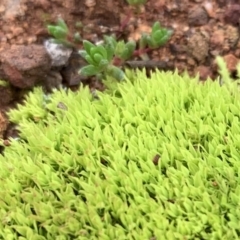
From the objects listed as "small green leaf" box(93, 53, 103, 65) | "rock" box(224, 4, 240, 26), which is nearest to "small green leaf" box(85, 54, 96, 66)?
"small green leaf" box(93, 53, 103, 65)

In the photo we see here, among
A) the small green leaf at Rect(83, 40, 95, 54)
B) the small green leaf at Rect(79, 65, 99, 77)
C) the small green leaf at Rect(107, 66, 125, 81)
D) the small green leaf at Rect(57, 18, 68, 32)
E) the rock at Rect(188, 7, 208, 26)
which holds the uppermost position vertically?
the small green leaf at Rect(57, 18, 68, 32)

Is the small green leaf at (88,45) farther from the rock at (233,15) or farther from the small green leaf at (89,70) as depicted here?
the rock at (233,15)

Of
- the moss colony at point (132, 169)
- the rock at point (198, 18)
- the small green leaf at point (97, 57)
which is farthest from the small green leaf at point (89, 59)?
the rock at point (198, 18)

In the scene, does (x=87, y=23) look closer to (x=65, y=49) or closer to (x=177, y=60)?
(x=65, y=49)

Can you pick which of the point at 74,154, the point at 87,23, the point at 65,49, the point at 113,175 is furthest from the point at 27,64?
the point at 113,175

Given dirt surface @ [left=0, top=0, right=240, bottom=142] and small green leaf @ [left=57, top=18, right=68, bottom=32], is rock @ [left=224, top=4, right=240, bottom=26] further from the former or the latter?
small green leaf @ [left=57, top=18, right=68, bottom=32]

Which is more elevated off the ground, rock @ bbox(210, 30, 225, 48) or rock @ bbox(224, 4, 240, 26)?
rock @ bbox(224, 4, 240, 26)
